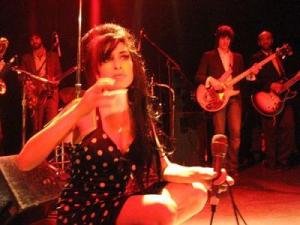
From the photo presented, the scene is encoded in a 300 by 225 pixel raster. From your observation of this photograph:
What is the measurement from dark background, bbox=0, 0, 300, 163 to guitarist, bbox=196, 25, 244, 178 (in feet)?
5.46

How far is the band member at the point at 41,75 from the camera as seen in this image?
643 centimetres

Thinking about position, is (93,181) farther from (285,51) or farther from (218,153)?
(285,51)

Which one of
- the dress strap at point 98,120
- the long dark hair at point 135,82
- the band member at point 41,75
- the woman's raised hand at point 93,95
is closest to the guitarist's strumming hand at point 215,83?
the band member at point 41,75

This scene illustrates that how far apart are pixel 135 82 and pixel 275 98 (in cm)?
428

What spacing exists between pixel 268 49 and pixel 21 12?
3.53 metres

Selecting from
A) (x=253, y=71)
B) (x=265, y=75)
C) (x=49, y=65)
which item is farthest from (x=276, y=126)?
Answer: (x=49, y=65)

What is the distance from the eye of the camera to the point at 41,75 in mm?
6535

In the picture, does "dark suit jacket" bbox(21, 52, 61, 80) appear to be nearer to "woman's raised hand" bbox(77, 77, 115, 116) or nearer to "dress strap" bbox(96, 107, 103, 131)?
"dress strap" bbox(96, 107, 103, 131)

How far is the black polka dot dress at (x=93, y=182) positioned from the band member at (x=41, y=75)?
14.4 feet

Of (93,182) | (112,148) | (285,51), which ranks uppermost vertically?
(285,51)

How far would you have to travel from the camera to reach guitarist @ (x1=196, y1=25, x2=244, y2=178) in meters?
5.67

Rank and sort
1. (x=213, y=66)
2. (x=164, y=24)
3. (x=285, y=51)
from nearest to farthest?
(x=213, y=66), (x=285, y=51), (x=164, y=24)

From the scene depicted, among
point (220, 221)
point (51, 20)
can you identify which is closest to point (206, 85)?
point (220, 221)

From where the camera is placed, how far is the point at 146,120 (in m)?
2.40
